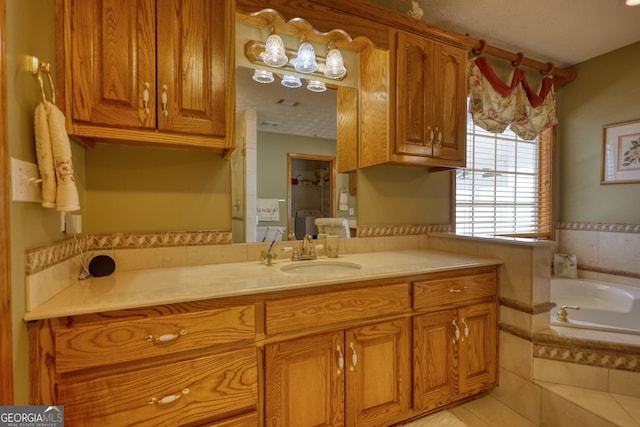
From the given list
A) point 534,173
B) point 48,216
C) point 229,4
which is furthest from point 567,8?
point 48,216

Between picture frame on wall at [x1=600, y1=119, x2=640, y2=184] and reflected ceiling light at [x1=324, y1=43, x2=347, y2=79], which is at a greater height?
reflected ceiling light at [x1=324, y1=43, x2=347, y2=79]

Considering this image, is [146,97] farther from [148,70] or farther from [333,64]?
[333,64]

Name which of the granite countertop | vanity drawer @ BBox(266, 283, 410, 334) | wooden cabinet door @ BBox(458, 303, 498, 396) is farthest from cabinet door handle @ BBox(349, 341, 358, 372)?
wooden cabinet door @ BBox(458, 303, 498, 396)

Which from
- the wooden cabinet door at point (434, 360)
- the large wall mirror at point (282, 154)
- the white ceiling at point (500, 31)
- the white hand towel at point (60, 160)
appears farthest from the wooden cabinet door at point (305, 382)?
the white ceiling at point (500, 31)

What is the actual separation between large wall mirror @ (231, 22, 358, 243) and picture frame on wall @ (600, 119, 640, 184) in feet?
→ 7.60

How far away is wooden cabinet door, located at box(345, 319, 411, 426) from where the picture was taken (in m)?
1.36

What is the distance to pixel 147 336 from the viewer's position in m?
1.01

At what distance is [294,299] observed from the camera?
1.24m

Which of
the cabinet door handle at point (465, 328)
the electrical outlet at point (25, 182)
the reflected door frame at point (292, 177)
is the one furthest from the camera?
the reflected door frame at point (292, 177)

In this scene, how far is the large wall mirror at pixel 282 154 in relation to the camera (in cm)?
172

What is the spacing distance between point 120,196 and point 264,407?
3.85ft

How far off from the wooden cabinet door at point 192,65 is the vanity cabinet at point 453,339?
1300 mm

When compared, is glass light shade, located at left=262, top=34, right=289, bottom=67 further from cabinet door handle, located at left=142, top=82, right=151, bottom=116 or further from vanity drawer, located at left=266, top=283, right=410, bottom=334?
vanity drawer, located at left=266, top=283, right=410, bottom=334

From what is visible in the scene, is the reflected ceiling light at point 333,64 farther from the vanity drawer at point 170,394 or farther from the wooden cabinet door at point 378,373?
the vanity drawer at point 170,394
